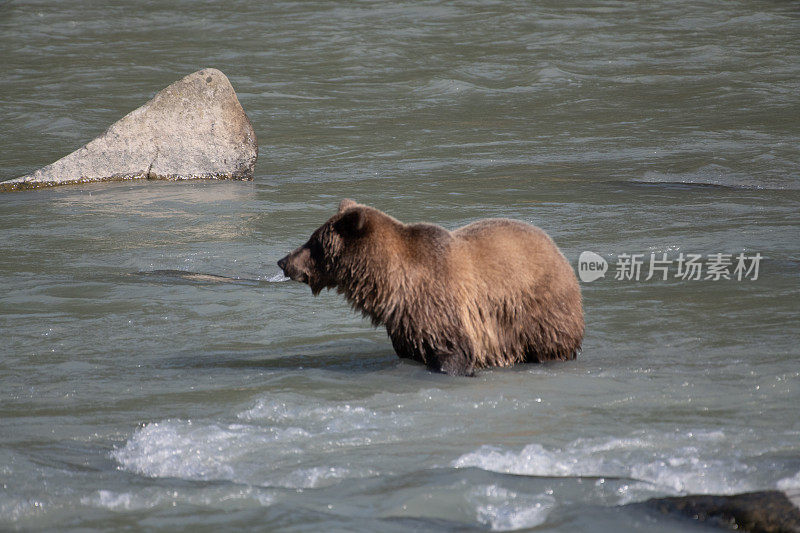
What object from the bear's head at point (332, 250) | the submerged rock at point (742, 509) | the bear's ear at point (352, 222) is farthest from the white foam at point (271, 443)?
the submerged rock at point (742, 509)

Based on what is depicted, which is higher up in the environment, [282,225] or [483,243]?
[483,243]

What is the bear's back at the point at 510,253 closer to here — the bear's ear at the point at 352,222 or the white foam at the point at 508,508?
the bear's ear at the point at 352,222

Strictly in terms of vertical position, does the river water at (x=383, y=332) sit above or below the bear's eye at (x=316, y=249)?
below

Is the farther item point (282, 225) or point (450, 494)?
point (282, 225)

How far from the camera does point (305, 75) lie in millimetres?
21000

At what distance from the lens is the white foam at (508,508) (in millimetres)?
4457

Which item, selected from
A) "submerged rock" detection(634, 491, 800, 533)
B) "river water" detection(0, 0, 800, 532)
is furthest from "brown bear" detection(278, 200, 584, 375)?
"submerged rock" detection(634, 491, 800, 533)

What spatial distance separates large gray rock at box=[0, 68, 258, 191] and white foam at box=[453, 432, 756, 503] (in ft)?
30.4

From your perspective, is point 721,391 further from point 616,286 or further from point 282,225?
point 282,225

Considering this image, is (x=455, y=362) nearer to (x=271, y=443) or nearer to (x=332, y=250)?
(x=332, y=250)

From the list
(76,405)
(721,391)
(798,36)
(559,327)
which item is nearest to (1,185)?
(76,405)

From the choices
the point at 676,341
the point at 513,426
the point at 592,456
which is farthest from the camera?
the point at 676,341

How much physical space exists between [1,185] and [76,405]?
303 inches

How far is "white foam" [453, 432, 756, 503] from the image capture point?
15.6 ft
